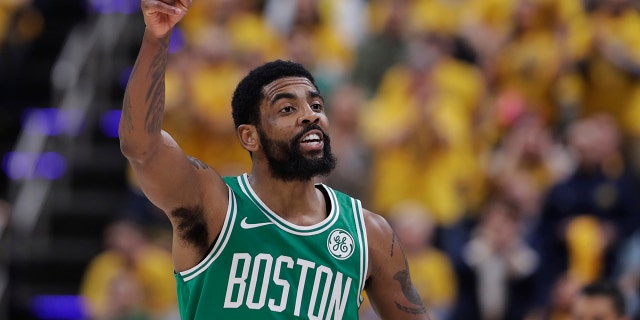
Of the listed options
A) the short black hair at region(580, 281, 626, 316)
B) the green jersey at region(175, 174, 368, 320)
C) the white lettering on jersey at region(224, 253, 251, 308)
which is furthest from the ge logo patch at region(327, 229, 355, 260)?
the short black hair at region(580, 281, 626, 316)

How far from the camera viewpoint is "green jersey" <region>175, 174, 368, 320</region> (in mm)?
4562

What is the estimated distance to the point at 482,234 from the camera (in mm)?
9516

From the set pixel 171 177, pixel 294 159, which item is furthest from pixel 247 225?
pixel 171 177

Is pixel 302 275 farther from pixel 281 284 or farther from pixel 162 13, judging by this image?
pixel 162 13

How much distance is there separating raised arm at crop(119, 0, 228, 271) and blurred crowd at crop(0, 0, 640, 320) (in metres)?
4.25

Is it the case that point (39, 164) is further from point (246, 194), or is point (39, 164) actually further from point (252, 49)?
point (246, 194)

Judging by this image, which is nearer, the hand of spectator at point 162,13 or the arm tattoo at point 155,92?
the hand of spectator at point 162,13

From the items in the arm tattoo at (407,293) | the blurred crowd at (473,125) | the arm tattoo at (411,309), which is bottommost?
the arm tattoo at (411,309)

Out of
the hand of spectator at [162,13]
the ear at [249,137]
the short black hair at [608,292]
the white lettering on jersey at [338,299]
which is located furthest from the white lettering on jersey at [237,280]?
the short black hair at [608,292]

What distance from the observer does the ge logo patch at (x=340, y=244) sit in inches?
188

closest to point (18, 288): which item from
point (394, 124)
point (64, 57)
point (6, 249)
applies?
point (6, 249)

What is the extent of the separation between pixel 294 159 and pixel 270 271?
1.59 ft

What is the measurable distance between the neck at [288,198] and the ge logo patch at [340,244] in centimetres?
11

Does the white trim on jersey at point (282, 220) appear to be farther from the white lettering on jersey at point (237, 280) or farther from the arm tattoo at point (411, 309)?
the arm tattoo at point (411, 309)
